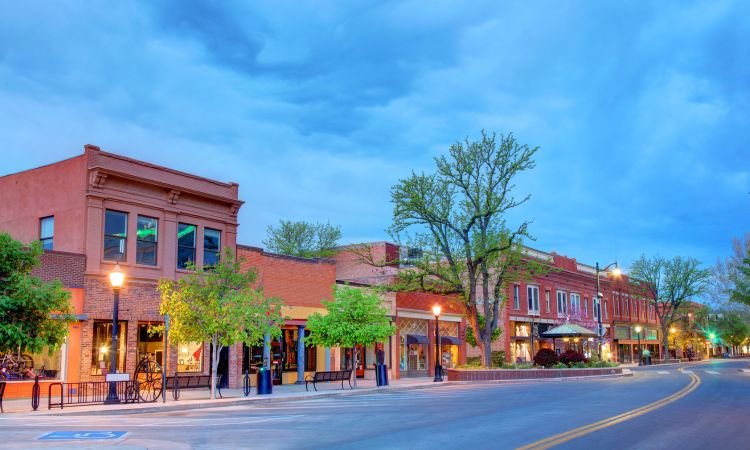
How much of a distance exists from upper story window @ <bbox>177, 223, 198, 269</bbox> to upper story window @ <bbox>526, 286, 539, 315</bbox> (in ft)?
116

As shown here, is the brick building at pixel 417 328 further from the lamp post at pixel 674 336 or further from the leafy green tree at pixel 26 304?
the lamp post at pixel 674 336

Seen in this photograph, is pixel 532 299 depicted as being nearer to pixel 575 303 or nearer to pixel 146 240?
pixel 575 303

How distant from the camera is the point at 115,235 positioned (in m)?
29.6

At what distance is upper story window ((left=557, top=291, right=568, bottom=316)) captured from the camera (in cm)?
6644

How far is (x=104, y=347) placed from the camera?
28.5 metres

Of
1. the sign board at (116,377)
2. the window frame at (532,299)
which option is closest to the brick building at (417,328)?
the window frame at (532,299)

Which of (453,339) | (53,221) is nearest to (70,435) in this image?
(53,221)

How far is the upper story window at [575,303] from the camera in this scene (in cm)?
6756

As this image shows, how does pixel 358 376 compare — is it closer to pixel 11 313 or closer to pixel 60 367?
pixel 60 367

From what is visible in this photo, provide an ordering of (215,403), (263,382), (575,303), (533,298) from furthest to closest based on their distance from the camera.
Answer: (575,303), (533,298), (263,382), (215,403)

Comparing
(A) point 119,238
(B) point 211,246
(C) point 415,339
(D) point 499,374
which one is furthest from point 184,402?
(C) point 415,339

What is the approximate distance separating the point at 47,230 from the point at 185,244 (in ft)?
18.6

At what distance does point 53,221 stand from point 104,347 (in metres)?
5.68

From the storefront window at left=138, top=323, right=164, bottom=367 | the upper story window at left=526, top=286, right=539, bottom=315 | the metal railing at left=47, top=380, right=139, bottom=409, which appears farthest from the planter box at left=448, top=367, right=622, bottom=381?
the upper story window at left=526, top=286, right=539, bottom=315
